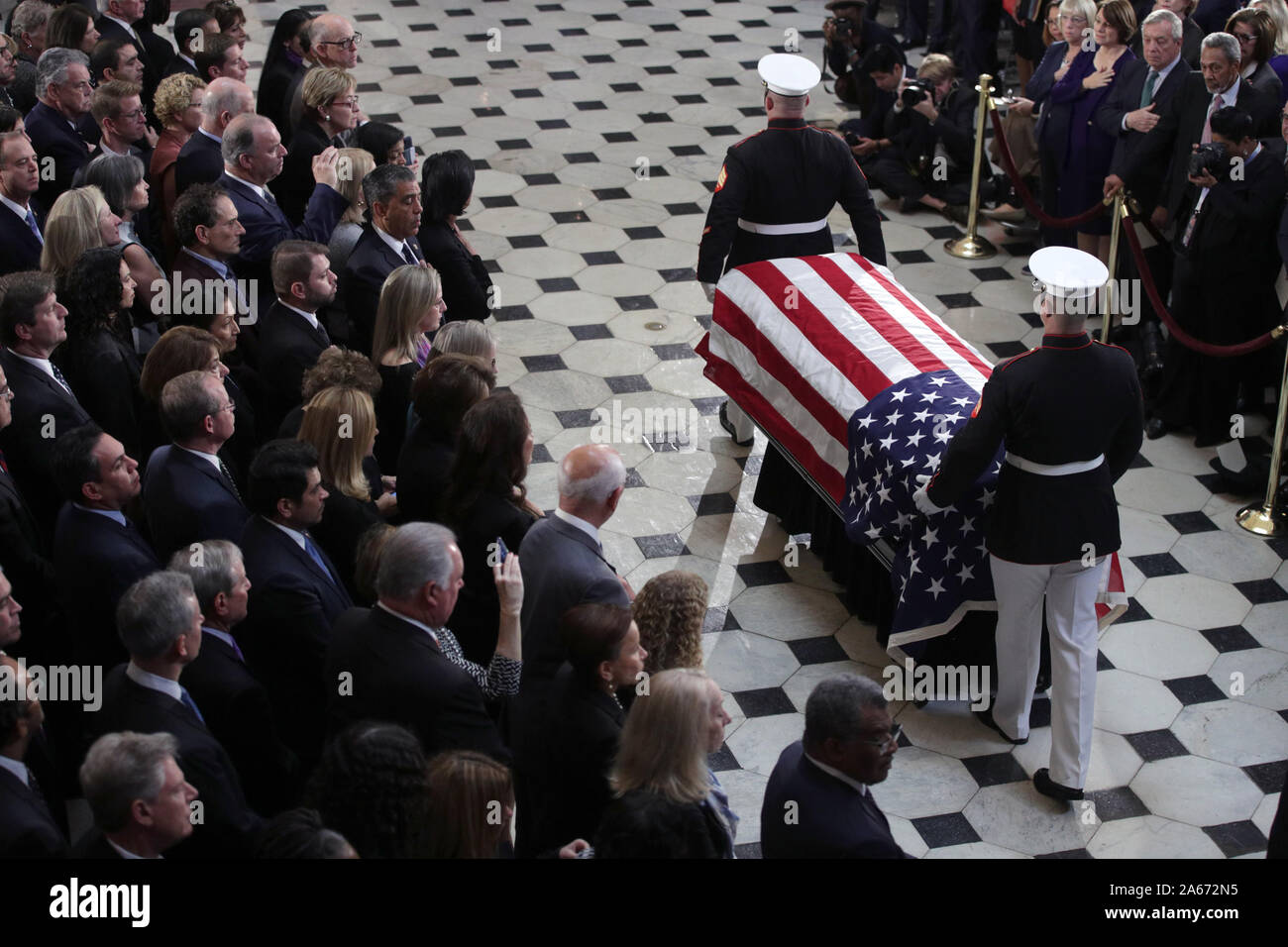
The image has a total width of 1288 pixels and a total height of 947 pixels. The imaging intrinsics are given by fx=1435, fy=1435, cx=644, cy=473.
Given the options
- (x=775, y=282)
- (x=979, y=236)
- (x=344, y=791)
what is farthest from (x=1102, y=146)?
(x=344, y=791)

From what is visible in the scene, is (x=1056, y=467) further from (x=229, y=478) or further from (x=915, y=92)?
(x=915, y=92)

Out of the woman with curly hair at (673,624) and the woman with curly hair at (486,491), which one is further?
the woman with curly hair at (486,491)

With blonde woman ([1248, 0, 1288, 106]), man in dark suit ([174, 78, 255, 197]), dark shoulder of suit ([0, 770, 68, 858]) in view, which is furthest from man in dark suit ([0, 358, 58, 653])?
blonde woman ([1248, 0, 1288, 106])

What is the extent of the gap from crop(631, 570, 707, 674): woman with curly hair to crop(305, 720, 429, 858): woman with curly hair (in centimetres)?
87

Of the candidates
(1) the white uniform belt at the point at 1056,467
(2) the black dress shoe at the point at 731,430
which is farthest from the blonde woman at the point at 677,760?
(2) the black dress shoe at the point at 731,430

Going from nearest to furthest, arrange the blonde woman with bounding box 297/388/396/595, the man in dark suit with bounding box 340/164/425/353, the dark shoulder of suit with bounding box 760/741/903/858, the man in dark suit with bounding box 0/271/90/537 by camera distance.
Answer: the dark shoulder of suit with bounding box 760/741/903/858 → the blonde woman with bounding box 297/388/396/595 → the man in dark suit with bounding box 0/271/90/537 → the man in dark suit with bounding box 340/164/425/353

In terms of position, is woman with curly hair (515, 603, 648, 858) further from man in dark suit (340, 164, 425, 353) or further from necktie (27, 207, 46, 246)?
necktie (27, 207, 46, 246)

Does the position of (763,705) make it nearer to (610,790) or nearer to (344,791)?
(610,790)

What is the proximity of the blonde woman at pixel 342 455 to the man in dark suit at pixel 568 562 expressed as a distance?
26.0 inches

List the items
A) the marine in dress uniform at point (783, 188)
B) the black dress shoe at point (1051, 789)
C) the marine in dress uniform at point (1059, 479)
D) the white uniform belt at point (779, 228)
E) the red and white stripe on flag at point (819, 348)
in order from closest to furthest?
the marine in dress uniform at point (1059, 479) < the black dress shoe at point (1051, 789) < the red and white stripe on flag at point (819, 348) < the marine in dress uniform at point (783, 188) < the white uniform belt at point (779, 228)

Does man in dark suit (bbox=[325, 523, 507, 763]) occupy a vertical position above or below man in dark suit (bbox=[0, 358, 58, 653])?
above

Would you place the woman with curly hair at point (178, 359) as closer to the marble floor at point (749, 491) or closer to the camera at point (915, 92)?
the marble floor at point (749, 491)

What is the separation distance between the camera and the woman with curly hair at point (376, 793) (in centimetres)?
311

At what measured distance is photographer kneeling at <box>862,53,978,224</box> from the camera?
9.42m
